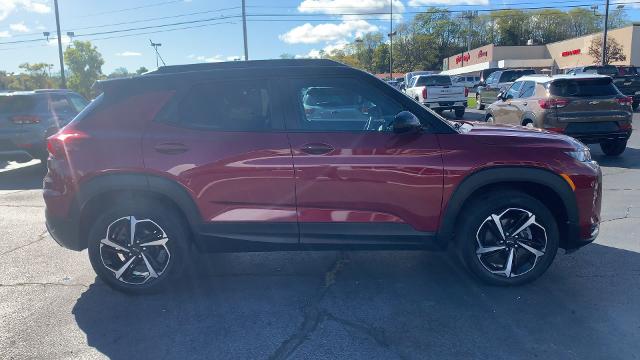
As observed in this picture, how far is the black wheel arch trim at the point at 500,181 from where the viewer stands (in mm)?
3902

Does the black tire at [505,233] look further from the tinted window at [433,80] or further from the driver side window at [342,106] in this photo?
the tinted window at [433,80]

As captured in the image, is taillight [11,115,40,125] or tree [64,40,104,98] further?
tree [64,40,104,98]

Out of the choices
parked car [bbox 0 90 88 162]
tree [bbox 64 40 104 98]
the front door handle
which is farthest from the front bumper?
tree [bbox 64 40 104 98]

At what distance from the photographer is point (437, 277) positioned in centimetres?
442

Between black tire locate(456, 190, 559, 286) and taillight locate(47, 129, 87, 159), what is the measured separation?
3137 millimetres

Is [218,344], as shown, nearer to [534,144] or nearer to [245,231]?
[245,231]

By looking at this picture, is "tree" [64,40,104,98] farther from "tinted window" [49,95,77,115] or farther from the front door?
the front door

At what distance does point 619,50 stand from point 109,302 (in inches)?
1992

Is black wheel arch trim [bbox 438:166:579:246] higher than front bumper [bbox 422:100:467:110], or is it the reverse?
black wheel arch trim [bbox 438:166:579:246]

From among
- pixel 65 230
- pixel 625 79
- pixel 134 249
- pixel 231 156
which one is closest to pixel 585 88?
pixel 231 156

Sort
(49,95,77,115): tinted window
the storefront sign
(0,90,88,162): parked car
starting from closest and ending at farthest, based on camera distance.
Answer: (0,90,88,162): parked car < (49,95,77,115): tinted window < the storefront sign

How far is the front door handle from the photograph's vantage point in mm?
3861

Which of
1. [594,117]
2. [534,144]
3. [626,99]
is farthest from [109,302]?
[626,99]

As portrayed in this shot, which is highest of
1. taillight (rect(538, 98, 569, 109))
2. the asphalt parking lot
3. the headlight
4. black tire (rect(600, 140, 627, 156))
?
taillight (rect(538, 98, 569, 109))
